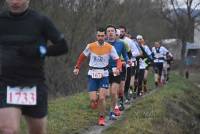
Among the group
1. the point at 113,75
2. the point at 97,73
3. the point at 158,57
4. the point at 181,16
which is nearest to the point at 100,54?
the point at 97,73

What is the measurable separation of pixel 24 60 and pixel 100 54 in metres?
6.19

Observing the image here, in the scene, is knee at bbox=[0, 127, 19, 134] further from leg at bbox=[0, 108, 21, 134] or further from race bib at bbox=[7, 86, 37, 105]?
race bib at bbox=[7, 86, 37, 105]

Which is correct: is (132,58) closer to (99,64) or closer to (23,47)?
(99,64)

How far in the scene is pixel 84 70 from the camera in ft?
104

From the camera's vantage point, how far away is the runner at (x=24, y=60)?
6.43 m

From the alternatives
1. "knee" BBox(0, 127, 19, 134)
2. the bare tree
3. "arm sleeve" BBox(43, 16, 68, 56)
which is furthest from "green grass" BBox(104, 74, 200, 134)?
the bare tree

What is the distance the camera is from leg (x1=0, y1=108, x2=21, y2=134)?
6209mm

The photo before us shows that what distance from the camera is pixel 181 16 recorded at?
61000 millimetres

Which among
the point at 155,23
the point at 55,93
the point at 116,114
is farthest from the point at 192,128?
the point at 155,23

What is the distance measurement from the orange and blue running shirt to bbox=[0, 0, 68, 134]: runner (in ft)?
19.6

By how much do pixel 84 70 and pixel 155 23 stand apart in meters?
30.8

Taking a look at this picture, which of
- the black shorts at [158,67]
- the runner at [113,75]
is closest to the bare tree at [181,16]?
the black shorts at [158,67]

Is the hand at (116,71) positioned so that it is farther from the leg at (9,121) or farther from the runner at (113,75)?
the leg at (9,121)

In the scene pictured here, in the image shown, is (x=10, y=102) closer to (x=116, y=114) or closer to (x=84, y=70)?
(x=116, y=114)
